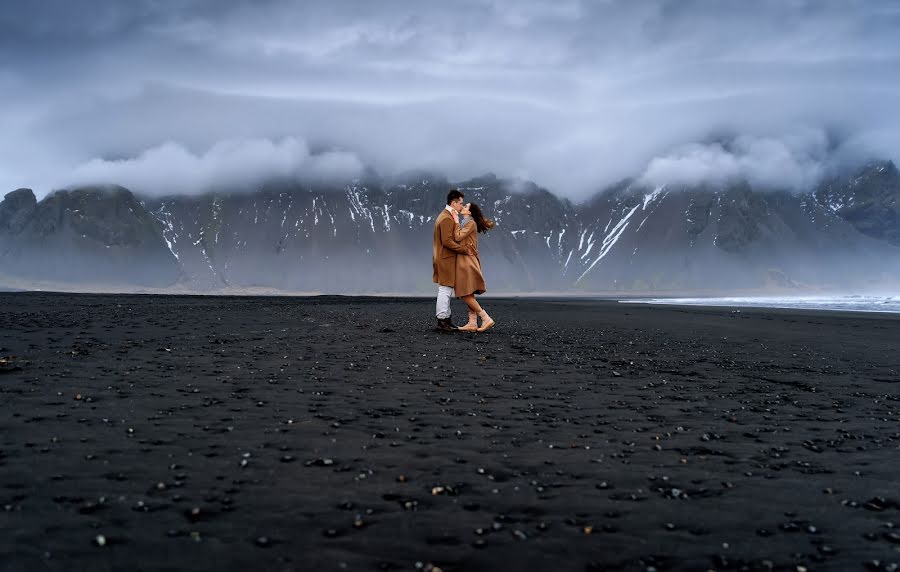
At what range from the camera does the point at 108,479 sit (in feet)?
17.8

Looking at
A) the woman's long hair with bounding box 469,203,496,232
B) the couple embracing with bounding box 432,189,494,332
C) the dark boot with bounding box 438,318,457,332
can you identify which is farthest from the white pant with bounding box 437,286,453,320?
the woman's long hair with bounding box 469,203,496,232

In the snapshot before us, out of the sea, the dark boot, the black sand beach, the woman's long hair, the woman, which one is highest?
the woman's long hair

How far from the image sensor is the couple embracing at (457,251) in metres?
18.8

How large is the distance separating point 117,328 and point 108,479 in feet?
57.0

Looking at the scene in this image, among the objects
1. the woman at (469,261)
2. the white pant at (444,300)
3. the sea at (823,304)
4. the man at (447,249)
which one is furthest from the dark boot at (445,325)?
the sea at (823,304)

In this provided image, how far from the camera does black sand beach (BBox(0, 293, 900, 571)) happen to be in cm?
427

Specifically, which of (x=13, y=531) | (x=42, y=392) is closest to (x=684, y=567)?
(x=13, y=531)

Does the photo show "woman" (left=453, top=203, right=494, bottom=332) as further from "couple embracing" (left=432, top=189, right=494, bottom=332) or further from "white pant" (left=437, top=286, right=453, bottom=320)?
"white pant" (left=437, top=286, right=453, bottom=320)

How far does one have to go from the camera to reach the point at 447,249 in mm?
19250

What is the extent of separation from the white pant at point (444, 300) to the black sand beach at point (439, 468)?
657cm

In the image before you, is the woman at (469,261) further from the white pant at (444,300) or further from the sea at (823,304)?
the sea at (823,304)

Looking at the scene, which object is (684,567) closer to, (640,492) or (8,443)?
(640,492)

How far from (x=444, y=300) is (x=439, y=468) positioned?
13.4 m

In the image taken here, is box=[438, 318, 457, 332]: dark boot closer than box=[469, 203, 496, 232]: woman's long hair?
No
